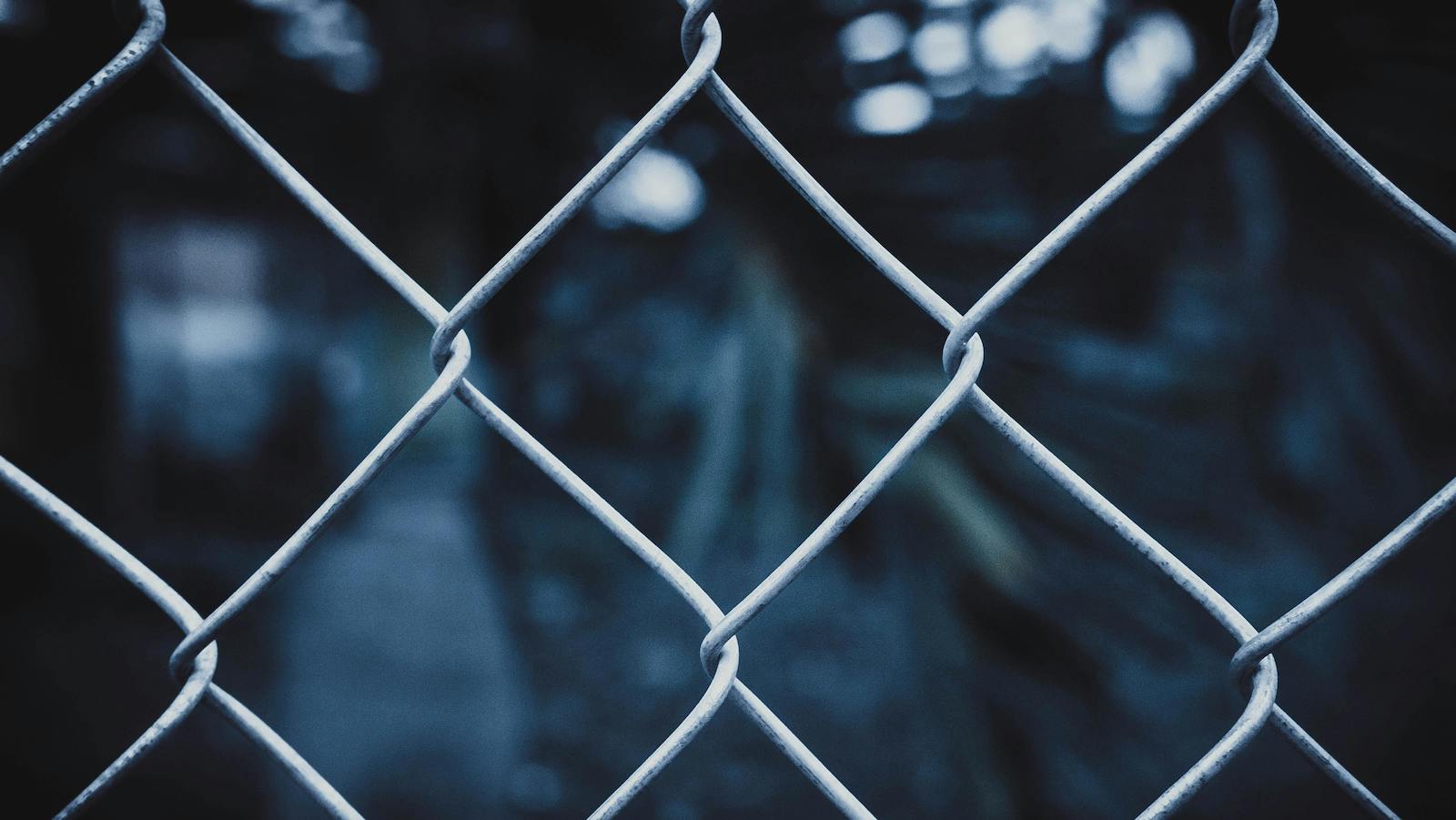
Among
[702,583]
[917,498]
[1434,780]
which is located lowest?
[1434,780]

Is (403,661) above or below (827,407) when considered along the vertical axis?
below

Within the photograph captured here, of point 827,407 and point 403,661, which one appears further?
point 403,661

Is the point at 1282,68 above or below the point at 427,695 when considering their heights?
above

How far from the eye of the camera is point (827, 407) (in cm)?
133

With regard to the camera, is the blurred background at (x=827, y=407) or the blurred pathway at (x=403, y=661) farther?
the blurred pathway at (x=403, y=661)

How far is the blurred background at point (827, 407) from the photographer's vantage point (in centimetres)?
102

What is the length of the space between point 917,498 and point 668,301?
0.57 meters

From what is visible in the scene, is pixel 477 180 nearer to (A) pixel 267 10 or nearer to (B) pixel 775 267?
(A) pixel 267 10

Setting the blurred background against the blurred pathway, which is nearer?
the blurred background

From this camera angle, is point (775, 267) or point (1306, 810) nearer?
point (1306, 810)

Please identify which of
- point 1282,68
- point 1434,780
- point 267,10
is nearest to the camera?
point 1282,68

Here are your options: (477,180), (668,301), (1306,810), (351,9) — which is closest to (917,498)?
(668,301)

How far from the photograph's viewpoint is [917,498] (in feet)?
4.22

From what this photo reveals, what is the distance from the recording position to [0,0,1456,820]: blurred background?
102cm
